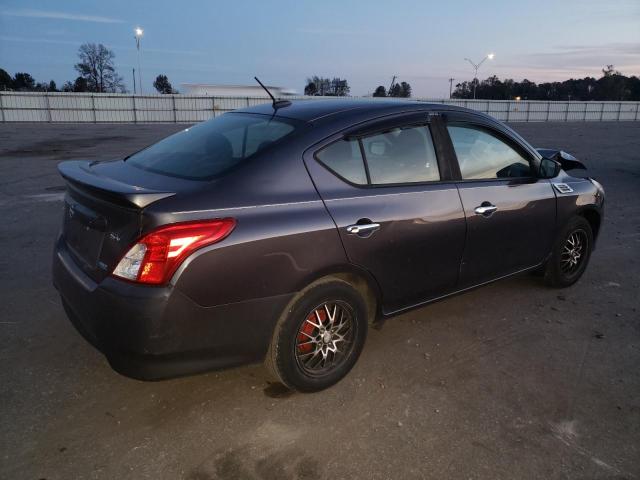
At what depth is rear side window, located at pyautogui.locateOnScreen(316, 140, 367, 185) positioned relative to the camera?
2954mm

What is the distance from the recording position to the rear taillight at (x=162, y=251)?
7.77 feet

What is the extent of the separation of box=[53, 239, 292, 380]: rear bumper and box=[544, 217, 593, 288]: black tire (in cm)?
288

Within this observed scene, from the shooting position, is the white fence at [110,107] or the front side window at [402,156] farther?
the white fence at [110,107]

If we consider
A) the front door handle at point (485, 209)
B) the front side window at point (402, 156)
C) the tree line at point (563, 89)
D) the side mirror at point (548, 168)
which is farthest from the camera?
the tree line at point (563, 89)

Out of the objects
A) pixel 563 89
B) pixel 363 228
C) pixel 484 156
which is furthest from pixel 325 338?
pixel 563 89

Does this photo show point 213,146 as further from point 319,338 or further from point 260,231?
point 319,338

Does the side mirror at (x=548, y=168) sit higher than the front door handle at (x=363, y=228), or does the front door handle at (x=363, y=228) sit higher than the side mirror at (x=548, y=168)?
the side mirror at (x=548, y=168)

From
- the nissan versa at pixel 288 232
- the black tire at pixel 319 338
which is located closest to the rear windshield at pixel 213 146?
the nissan versa at pixel 288 232

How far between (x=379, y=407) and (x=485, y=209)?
1.60 m

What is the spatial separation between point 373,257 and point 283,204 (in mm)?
676

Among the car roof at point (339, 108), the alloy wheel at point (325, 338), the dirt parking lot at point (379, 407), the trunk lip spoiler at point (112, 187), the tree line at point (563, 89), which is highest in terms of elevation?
the tree line at point (563, 89)

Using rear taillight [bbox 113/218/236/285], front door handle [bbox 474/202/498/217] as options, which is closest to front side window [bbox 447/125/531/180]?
front door handle [bbox 474/202/498/217]

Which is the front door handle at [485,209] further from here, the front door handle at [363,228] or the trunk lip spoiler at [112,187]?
the trunk lip spoiler at [112,187]

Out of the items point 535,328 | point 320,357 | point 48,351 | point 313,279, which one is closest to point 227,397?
point 320,357
